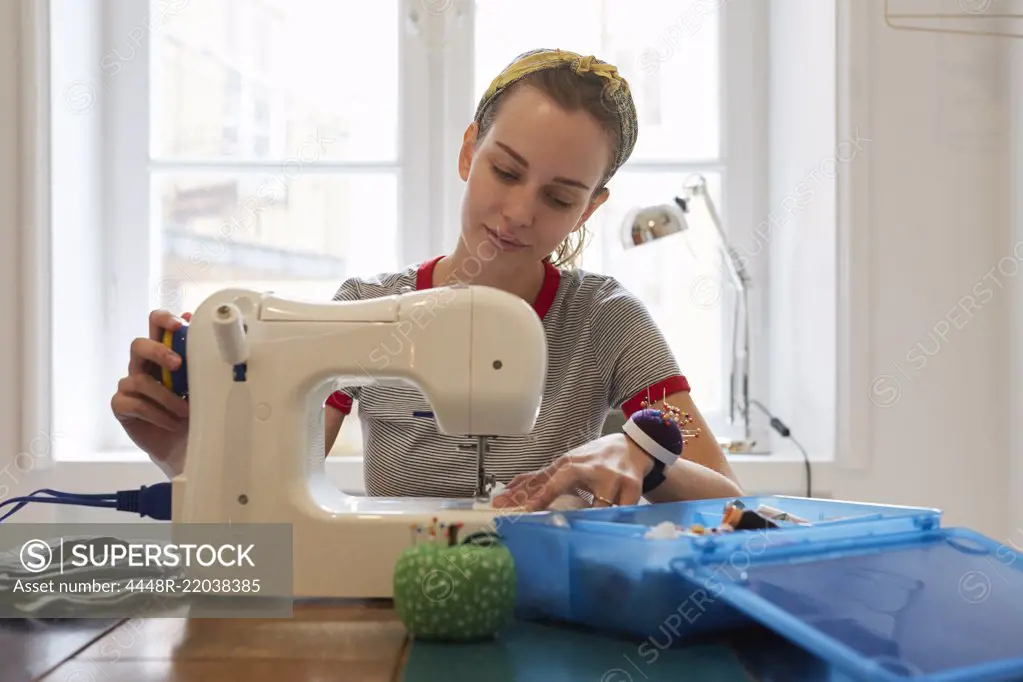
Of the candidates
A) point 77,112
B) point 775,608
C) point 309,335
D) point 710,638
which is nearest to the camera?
point 775,608

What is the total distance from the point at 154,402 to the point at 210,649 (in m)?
0.38

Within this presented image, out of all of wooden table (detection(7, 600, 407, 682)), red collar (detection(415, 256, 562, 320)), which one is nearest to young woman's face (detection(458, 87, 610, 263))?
red collar (detection(415, 256, 562, 320))

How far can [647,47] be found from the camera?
7.26 feet

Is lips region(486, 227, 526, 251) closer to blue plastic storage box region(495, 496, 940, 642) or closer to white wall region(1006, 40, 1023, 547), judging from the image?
blue plastic storage box region(495, 496, 940, 642)

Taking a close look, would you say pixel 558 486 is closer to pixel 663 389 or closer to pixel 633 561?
pixel 633 561

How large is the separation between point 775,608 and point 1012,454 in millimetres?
1505

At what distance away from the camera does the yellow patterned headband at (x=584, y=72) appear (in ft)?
3.75

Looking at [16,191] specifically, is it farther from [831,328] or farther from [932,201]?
[932,201]

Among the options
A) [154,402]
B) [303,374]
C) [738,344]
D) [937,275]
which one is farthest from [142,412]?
[937,275]

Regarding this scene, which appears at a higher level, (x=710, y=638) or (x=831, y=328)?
(x=831, y=328)

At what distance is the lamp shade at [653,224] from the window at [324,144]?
267 mm

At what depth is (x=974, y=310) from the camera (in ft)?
6.08

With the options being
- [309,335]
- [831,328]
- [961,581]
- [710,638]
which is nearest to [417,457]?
[309,335]

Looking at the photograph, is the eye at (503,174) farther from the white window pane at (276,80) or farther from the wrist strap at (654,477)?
the white window pane at (276,80)
